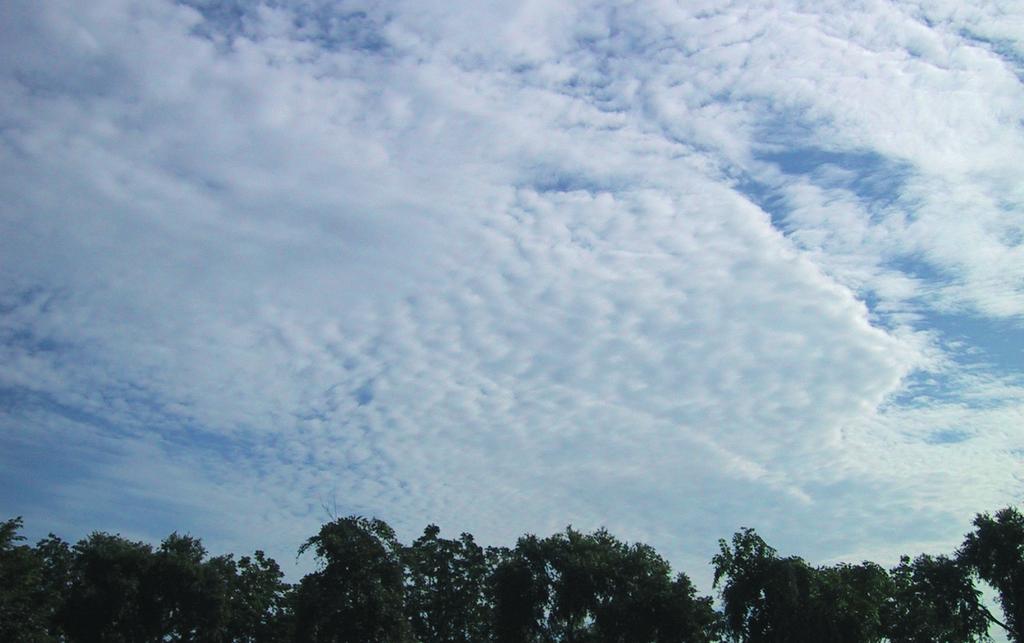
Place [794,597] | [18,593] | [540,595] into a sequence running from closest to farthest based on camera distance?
[18,593], [794,597], [540,595]

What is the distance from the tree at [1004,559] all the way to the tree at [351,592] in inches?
1389

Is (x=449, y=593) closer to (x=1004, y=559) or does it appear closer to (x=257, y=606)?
(x=257, y=606)

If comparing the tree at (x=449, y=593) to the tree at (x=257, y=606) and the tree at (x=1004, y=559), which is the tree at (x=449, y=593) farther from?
the tree at (x=1004, y=559)

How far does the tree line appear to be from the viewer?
157 feet

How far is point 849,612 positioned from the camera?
4831cm

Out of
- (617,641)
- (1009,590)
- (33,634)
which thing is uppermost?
(1009,590)

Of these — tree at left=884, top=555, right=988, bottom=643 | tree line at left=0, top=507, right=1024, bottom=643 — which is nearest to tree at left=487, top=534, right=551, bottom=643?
tree line at left=0, top=507, right=1024, bottom=643

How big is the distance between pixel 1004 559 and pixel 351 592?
39242mm

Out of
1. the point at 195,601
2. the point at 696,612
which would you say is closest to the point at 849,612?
the point at 696,612

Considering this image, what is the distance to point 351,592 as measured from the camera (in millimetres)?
48594

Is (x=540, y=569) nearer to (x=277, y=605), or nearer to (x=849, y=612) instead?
(x=849, y=612)

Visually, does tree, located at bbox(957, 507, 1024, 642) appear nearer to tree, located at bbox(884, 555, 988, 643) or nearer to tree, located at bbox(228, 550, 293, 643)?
tree, located at bbox(884, 555, 988, 643)

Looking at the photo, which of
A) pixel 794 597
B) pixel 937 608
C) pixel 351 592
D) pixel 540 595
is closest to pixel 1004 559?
pixel 937 608

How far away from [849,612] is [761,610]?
5.00m
